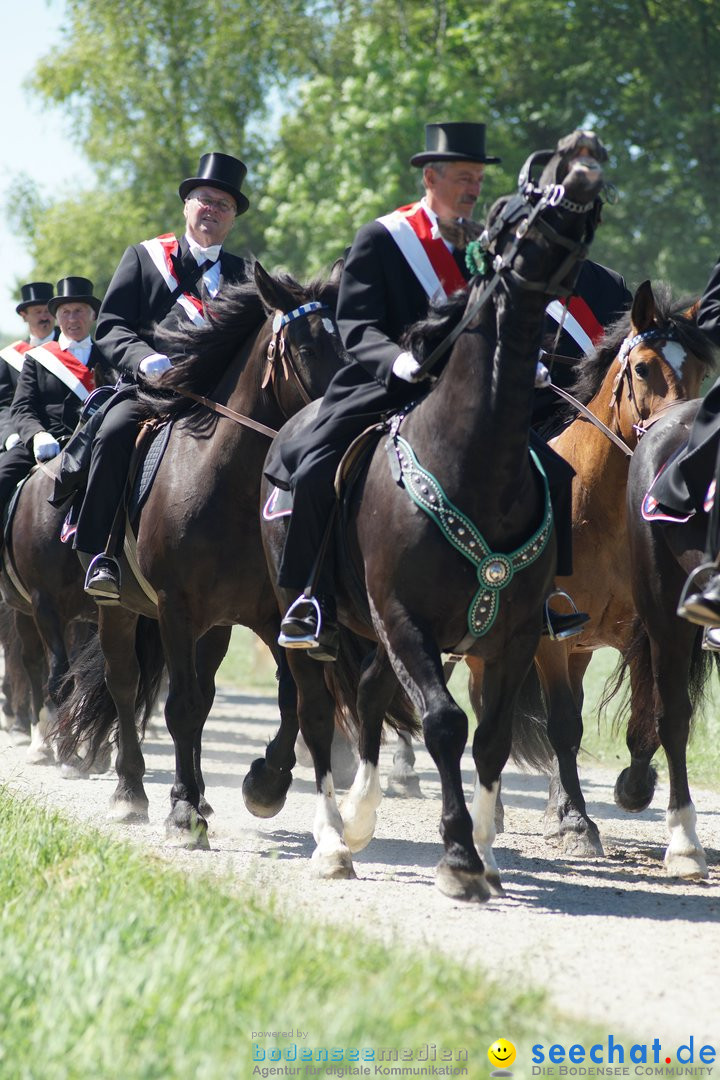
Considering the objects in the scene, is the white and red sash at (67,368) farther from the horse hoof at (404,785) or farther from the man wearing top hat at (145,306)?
the horse hoof at (404,785)

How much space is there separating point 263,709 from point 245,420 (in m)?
9.34

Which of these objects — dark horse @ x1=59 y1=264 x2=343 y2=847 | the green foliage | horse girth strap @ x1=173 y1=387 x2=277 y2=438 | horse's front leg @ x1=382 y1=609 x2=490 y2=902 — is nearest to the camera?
horse's front leg @ x1=382 y1=609 x2=490 y2=902

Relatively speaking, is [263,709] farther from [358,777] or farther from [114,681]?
[358,777]

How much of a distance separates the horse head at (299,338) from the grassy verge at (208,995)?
2991mm

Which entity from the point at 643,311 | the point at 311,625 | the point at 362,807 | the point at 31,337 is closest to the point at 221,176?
the point at 643,311

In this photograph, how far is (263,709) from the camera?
54.0 feet

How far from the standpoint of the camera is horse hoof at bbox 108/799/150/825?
26.9 ft

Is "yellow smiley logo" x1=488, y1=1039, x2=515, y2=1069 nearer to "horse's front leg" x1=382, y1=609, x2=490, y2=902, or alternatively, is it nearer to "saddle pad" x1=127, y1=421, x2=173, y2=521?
"horse's front leg" x1=382, y1=609, x2=490, y2=902

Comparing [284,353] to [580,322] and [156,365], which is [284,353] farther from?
[580,322]

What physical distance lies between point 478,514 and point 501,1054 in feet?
8.41

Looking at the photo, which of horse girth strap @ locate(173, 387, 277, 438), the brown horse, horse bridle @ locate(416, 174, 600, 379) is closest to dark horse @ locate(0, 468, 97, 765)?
horse girth strap @ locate(173, 387, 277, 438)

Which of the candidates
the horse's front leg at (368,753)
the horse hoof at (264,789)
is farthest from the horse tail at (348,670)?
the horse's front leg at (368,753)

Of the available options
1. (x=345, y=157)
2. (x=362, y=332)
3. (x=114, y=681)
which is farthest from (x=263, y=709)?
(x=345, y=157)

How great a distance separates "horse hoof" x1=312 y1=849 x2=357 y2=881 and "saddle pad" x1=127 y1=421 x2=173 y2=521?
7.97 feet
